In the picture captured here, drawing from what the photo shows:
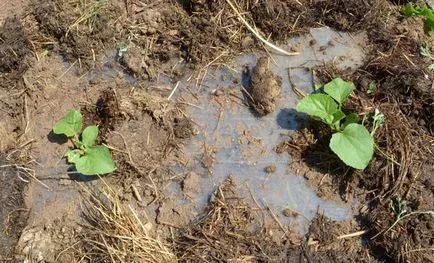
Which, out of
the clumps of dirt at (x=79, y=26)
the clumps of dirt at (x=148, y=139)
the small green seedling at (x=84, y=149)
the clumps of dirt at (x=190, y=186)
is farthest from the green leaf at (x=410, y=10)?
the small green seedling at (x=84, y=149)

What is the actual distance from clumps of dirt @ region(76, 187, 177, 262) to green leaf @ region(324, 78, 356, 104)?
1.19 m

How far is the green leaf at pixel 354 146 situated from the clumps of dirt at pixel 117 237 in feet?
3.27

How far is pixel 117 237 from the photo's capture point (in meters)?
2.58

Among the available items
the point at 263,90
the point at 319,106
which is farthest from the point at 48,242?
the point at 319,106

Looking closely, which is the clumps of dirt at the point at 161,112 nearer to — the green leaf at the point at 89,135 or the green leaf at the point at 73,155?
Answer: the green leaf at the point at 89,135

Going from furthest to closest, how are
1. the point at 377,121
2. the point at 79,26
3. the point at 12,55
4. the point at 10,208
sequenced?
1. the point at 79,26
2. the point at 12,55
3. the point at 377,121
4. the point at 10,208

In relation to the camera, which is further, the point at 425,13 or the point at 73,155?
the point at 425,13

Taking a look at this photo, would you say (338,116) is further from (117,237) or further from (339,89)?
(117,237)

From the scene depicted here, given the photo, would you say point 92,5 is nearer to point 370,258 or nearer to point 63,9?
point 63,9

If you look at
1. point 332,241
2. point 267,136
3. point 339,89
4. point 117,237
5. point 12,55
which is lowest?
point 332,241

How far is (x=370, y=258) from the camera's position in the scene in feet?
8.54

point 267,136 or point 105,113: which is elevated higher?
point 105,113

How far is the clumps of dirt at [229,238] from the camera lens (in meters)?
2.56

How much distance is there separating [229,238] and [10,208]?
1.13 m
